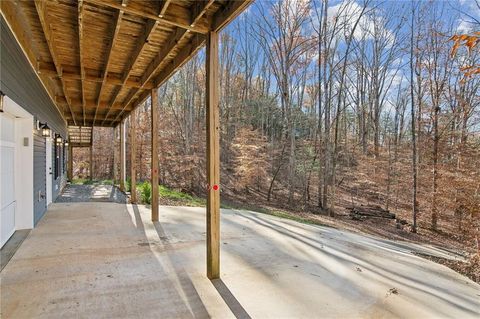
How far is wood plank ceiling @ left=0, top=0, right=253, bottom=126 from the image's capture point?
9.53 feet

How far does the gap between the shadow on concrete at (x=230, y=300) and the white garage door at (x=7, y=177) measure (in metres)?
3.09

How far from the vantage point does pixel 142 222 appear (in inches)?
222

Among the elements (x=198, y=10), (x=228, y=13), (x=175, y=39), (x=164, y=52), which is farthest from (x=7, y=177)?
(x=228, y=13)

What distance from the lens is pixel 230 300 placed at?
2.67 m

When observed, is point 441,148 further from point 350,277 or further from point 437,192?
point 350,277

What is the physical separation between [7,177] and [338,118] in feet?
38.7

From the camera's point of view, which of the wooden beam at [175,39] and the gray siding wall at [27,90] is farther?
the gray siding wall at [27,90]

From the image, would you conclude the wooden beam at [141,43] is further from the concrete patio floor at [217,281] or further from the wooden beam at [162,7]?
the concrete patio floor at [217,281]

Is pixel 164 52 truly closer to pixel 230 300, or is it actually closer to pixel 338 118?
pixel 230 300

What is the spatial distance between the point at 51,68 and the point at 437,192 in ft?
37.4

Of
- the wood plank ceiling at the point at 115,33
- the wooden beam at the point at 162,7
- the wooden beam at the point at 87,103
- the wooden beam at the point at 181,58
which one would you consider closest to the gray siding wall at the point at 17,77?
the wood plank ceiling at the point at 115,33

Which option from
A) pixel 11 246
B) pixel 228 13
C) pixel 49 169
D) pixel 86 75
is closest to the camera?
pixel 228 13

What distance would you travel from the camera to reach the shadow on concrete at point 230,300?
243cm

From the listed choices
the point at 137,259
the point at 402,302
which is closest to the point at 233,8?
the point at 137,259
